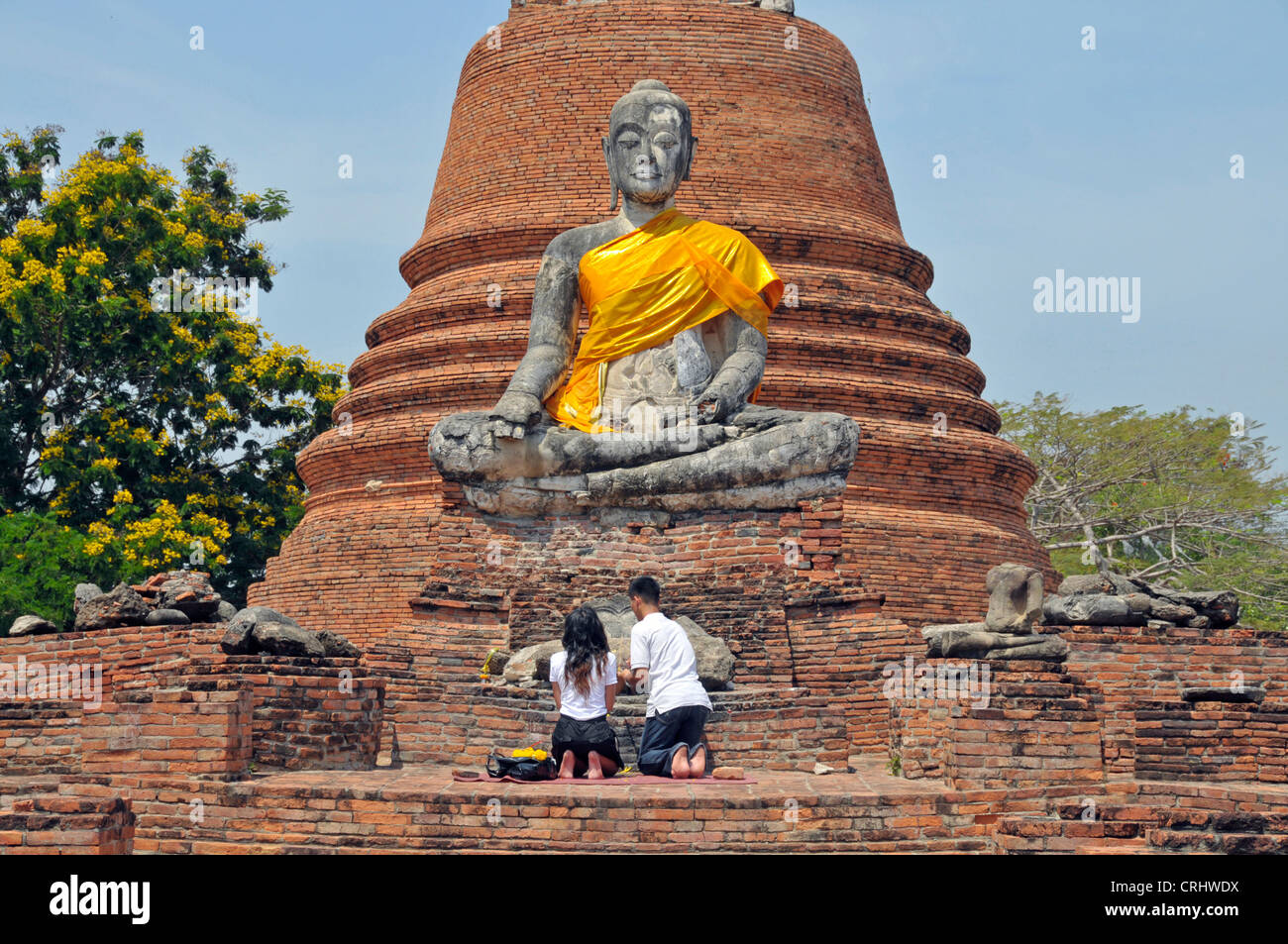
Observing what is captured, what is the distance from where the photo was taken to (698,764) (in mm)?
7305

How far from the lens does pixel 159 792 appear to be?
697cm

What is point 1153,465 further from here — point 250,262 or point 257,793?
point 257,793

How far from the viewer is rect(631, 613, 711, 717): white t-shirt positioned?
7.41 meters

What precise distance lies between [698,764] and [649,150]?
5.56 m

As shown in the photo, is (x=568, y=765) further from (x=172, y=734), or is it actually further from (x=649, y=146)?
(x=649, y=146)

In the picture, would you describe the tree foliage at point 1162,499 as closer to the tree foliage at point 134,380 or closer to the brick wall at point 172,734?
the tree foliage at point 134,380

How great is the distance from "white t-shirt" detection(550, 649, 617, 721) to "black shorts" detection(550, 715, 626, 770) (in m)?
0.04

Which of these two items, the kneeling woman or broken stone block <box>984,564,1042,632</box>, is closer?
the kneeling woman

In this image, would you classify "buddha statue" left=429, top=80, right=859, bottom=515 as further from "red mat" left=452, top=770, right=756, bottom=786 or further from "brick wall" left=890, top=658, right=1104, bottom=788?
"red mat" left=452, top=770, right=756, bottom=786

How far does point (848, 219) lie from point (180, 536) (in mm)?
8332

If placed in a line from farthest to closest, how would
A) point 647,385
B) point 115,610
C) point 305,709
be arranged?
point 647,385 → point 115,610 → point 305,709

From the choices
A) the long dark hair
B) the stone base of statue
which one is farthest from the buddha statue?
the long dark hair

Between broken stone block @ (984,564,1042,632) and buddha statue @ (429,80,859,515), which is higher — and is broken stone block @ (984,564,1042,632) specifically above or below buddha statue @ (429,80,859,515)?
below

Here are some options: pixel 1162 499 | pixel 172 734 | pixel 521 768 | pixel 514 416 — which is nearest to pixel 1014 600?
pixel 521 768
